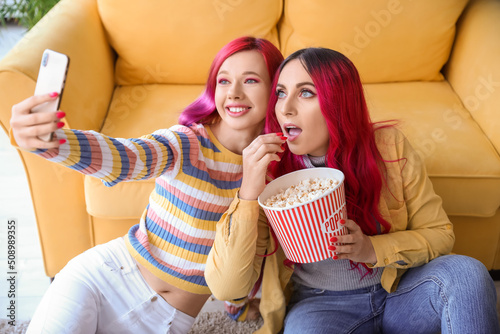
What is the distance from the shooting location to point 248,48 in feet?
4.24

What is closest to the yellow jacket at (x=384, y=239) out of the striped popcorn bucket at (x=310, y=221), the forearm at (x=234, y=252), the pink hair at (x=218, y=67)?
the forearm at (x=234, y=252)

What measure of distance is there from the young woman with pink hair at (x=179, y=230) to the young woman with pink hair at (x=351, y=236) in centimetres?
10

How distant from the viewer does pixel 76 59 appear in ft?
5.85

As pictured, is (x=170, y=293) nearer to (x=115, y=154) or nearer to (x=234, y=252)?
(x=234, y=252)

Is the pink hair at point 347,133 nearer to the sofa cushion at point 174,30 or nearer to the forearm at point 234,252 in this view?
the forearm at point 234,252

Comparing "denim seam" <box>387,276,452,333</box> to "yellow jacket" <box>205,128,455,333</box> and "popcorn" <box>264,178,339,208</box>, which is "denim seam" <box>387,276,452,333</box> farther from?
"popcorn" <box>264,178,339,208</box>

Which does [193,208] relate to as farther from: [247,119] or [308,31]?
[308,31]

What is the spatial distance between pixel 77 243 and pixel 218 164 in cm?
76

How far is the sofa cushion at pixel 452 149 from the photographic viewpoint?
1.62 metres

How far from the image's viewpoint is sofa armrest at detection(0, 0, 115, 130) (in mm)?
1508

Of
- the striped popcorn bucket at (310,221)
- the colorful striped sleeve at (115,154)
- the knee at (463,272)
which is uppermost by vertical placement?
the colorful striped sleeve at (115,154)

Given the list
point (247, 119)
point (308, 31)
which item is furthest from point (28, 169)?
point (308, 31)

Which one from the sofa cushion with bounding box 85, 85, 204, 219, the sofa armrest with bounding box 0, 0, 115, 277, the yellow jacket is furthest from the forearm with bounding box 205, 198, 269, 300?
the sofa armrest with bounding box 0, 0, 115, 277

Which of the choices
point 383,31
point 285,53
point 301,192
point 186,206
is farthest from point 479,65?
point 186,206
